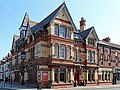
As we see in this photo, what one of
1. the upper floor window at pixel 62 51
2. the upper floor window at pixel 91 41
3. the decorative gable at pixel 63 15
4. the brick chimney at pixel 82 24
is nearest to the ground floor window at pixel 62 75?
the upper floor window at pixel 62 51

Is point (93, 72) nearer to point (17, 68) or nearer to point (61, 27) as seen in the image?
point (61, 27)

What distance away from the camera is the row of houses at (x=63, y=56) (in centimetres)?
3450

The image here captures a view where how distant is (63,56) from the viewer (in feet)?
119

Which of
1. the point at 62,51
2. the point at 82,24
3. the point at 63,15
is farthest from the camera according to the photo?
the point at 82,24

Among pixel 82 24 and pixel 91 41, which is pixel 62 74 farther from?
pixel 82 24

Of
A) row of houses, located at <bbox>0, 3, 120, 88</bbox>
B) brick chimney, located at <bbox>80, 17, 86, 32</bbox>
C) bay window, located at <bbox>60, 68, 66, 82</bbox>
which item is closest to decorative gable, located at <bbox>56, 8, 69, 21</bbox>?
row of houses, located at <bbox>0, 3, 120, 88</bbox>

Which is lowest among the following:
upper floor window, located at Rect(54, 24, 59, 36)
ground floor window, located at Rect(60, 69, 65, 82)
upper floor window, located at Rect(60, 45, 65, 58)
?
ground floor window, located at Rect(60, 69, 65, 82)

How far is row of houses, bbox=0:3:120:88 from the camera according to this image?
34500 mm

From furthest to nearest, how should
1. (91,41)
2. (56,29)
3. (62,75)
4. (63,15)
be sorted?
(91,41), (63,15), (56,29), (62,75)

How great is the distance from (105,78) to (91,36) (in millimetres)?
10604

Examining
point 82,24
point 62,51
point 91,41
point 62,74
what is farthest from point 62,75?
point 82,24

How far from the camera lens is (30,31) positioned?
3994 cm

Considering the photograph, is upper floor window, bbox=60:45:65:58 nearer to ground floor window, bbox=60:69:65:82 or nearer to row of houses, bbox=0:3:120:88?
row of houses, bbox=0:3:120:88

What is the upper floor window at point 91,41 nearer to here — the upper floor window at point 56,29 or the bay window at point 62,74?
the upper floor window at point 56,29
